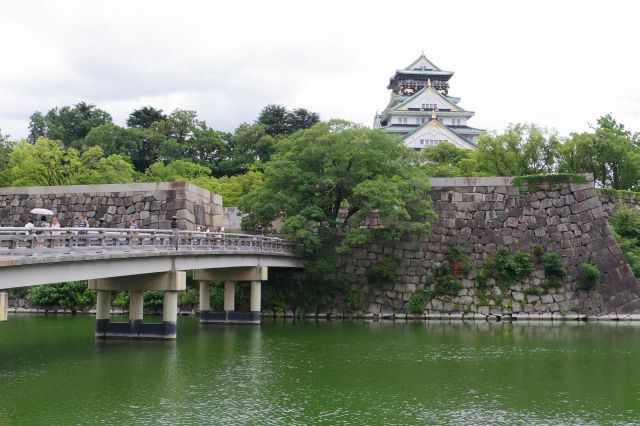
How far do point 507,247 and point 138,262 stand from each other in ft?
66.1

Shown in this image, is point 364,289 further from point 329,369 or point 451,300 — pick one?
point 329,369

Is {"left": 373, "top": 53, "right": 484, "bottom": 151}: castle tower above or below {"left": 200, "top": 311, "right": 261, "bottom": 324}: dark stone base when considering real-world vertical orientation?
above

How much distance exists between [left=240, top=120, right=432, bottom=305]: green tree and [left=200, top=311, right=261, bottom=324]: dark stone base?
13.7 feet

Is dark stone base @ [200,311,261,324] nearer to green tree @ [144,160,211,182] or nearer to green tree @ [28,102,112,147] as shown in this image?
green tree @ [144,160,211,182]

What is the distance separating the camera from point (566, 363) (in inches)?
755

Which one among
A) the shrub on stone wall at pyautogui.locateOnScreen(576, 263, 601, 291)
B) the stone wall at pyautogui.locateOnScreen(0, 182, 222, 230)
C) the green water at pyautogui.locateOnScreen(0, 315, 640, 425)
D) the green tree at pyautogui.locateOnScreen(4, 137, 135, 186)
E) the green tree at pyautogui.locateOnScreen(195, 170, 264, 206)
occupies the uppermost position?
the green tree at pyautogui.locateOnScreen(4, 137, 135, 186)

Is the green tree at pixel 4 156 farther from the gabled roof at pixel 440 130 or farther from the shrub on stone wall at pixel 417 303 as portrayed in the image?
the gabled roof at pixel 440 130

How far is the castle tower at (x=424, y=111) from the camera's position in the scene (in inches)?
2655

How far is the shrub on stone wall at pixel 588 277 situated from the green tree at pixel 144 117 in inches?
1587

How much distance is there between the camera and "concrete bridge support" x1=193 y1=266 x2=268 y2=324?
29312mm

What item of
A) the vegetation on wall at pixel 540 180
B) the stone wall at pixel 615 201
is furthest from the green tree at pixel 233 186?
the stone wall at pixel 615 201

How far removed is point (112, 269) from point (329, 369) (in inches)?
253

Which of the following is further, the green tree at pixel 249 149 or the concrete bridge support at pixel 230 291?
the green tree at pixel 249 149

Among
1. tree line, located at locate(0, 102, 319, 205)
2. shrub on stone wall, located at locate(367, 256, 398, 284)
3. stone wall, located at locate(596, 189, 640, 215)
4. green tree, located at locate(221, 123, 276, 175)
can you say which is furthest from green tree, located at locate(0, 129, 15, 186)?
stone wall, located at locate(596, 189, 640, 215)
